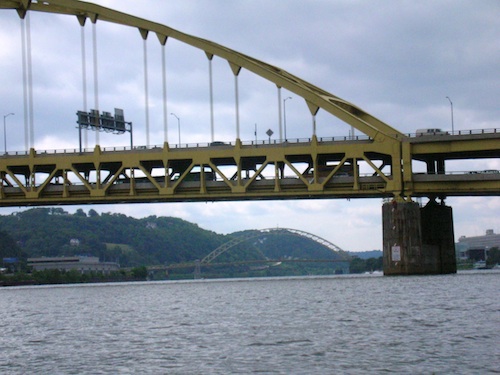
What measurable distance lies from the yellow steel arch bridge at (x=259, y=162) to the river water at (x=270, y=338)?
141ft

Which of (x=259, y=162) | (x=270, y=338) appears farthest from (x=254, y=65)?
(x=270, y=338)

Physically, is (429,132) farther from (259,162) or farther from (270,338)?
(270,338)

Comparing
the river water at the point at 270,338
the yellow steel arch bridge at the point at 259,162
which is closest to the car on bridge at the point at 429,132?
the yellow steel arch bridge at the point at 259,162

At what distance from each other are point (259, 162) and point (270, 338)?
231ft

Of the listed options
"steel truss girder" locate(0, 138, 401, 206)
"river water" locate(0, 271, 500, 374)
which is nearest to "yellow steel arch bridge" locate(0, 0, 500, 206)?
"steel truss girder" locate(0, 138, 401, 206)

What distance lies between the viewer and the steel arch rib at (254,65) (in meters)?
97.9

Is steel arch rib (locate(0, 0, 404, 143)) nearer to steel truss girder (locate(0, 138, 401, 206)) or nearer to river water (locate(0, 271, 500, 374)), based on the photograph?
steel truss girder (locate(0, 138, 401, 206))

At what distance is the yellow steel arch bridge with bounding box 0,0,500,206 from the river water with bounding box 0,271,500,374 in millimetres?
43059

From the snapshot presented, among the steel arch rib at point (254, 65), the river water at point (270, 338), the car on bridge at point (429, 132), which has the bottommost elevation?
the river water at point (270, 338)

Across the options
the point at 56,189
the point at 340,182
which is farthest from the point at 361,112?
the point at 56,189

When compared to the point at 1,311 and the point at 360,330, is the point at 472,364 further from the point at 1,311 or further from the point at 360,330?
the point at 1,311

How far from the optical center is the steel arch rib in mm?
97875

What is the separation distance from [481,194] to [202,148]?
30.3 metres

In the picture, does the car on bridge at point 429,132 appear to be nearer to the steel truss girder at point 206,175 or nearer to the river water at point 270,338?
the steel truss girder at point 206,175
